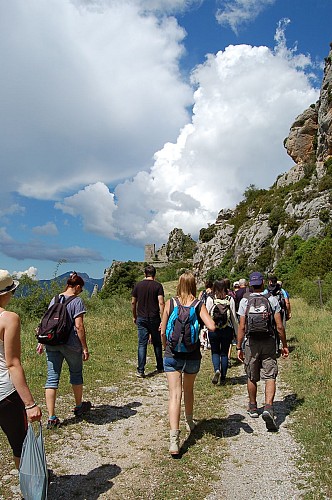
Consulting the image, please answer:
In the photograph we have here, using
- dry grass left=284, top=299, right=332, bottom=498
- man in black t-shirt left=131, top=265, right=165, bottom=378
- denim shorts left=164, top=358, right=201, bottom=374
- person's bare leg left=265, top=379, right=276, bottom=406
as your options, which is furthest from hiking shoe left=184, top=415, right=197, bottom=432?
man in black t-shirt left=131, top=265, right=165, bottom=378

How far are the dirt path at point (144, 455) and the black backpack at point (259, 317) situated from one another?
1.30 m

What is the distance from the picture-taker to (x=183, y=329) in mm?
4996

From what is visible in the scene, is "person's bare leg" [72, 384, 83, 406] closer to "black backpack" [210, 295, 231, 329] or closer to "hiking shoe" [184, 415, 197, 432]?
"hiking shoe" [184, 415, 197, 432]

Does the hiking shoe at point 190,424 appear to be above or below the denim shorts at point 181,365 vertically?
below

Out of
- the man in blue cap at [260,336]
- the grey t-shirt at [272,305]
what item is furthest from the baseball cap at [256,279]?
the grey t-shirt at [272,305]

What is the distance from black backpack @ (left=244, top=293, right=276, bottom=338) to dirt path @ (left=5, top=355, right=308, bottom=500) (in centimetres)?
130

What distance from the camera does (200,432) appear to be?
5645 mm

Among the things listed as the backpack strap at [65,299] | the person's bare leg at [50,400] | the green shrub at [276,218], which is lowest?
the person's bare leg at [50,400]

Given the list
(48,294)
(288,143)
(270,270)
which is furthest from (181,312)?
(288,143)

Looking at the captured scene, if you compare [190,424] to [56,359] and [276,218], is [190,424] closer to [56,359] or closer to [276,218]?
[56,359]

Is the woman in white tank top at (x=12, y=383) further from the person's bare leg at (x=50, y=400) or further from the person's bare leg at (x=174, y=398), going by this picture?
the person's bare leg at (x=50, y=400)

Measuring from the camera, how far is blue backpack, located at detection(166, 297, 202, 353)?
197 inches

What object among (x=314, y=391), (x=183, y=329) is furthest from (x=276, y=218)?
(x=183, y=329)

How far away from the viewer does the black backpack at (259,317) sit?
5871mm
